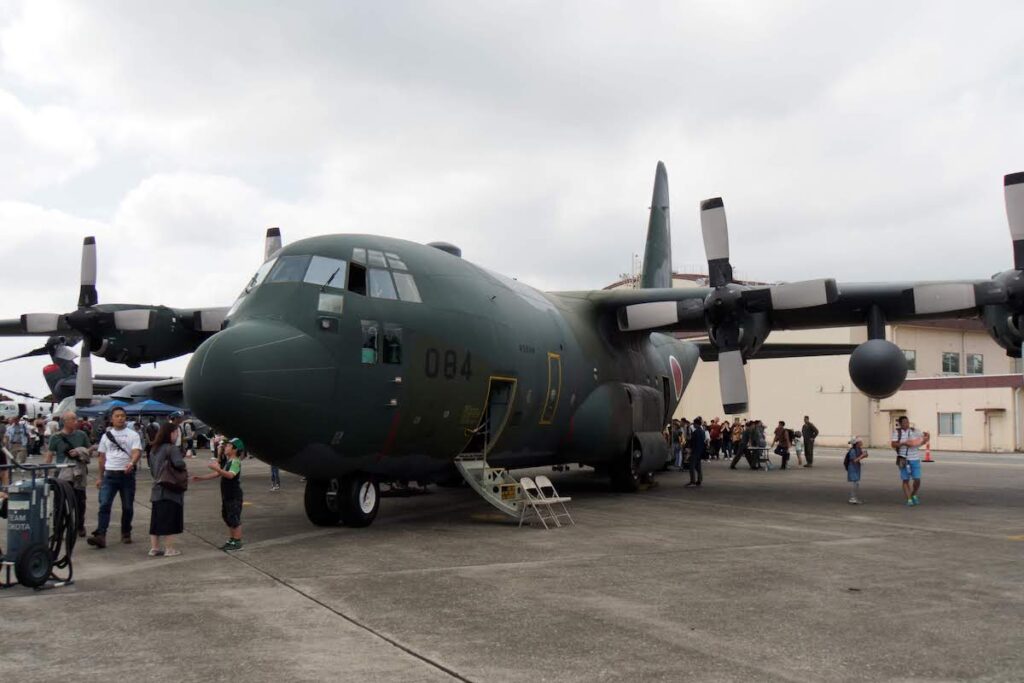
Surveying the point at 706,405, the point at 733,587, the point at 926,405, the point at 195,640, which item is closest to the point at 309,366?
the point at 195,640

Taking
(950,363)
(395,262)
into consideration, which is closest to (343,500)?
(395,262)

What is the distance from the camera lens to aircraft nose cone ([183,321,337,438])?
31.0 ft

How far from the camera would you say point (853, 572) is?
8477mm

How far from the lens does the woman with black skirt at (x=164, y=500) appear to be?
9336 mm

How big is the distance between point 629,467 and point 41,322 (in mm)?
14624

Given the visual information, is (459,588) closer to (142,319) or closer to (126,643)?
(126,643)

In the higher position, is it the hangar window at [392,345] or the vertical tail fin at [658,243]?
the vertical tail fin at [658,243]

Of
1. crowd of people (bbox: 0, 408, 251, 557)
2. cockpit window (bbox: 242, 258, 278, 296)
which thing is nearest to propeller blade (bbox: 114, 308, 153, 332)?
crowd of people (bbox: 0, 408, 251, 557)

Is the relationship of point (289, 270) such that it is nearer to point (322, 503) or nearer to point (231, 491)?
point (231, 491)

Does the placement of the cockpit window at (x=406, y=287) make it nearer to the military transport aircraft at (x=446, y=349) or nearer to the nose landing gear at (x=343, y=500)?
the military transport aircraft at (x=446, y=349)

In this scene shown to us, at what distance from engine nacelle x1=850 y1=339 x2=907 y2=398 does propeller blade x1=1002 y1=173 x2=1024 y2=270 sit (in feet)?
9.73

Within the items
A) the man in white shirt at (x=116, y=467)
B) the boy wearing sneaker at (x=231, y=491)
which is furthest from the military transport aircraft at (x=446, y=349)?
the man in white shirt at (x=116, y=467)

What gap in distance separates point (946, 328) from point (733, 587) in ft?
146

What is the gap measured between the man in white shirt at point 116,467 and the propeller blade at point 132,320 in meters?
8.75
